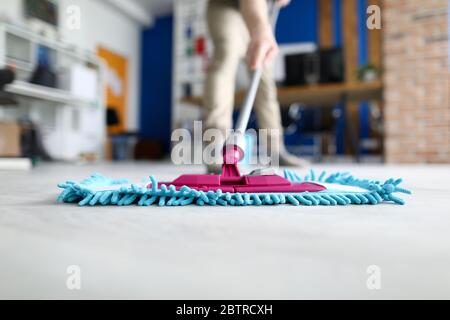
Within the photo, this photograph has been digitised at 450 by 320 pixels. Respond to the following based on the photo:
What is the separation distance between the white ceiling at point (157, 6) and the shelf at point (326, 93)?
2.48m

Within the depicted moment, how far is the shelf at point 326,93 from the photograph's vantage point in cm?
274

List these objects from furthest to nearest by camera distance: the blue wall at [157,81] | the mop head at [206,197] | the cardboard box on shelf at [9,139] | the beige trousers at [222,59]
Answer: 1. the blue wall at [157,81]
2. the cardboard box on shelf at [9,139]
3. the beige trousers at [222,59]
4. the mop head at [206,197]

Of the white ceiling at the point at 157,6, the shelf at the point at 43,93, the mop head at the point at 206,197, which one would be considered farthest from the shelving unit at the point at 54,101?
the mop head at the point at 206,197

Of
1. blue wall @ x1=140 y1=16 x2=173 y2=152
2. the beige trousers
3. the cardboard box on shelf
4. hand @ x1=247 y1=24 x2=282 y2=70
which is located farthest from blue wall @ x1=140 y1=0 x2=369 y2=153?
hand @ x1=247 y1=24 x2=282 y2=70

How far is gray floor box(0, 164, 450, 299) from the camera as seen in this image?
0.19 metres

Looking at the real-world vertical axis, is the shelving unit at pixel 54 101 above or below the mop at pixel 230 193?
above

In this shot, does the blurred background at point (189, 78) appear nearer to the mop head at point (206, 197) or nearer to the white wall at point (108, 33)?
the white wall at point (108, 33)

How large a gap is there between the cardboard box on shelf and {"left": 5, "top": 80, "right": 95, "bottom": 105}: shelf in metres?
0.37

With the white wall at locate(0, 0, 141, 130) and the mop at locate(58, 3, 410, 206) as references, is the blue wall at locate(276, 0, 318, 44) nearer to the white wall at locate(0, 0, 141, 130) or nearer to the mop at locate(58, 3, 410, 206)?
the white wall at locate(0, 0, 141, 130)

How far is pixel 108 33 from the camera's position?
201 inches

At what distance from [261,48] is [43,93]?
2769mm

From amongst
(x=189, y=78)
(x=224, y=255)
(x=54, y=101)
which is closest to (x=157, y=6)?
(x=189, y=78)

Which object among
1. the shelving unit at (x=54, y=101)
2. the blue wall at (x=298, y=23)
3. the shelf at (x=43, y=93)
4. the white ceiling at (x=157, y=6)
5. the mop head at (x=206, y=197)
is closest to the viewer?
the mop head at (x=206, y=197)

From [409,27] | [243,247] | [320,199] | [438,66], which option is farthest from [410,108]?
[243,247]
